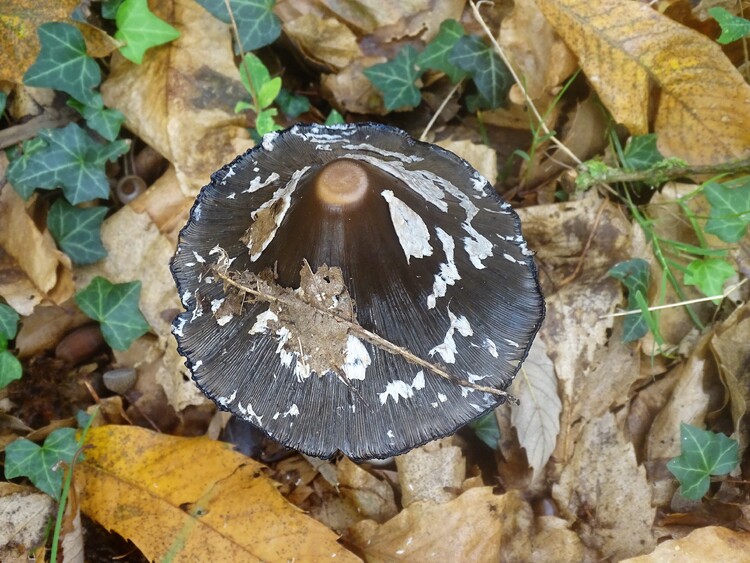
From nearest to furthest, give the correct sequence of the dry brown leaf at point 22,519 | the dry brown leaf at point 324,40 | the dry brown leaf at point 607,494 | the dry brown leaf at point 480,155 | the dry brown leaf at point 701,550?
1. the dry brown leaf at point 701,550
2. the dry brown leaf at point 22,519
3. the dry brown leaf at point 607,494
4. the dry brown leaf at point 480,155
5. the dry brown leaf at point 324,40

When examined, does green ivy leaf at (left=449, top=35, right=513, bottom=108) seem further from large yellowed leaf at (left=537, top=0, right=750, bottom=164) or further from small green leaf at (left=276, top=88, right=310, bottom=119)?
small green leaf at (left=276, top=88, right=310, bottom=119)

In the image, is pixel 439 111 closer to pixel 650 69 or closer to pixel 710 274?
pixel 650 69

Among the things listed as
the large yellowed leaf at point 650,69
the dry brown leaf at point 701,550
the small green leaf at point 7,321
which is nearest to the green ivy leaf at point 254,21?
the large yellowed leaf at point 650,69

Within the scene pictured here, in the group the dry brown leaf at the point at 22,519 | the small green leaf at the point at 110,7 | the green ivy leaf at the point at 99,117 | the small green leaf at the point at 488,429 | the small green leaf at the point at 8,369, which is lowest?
the dry brown leaf at the point at 22,519

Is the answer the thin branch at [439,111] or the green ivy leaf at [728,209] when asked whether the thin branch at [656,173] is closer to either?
the green ivy leaf at [728,209]

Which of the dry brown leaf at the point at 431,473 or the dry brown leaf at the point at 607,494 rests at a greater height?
the dry brown leaf at the point at 607,494

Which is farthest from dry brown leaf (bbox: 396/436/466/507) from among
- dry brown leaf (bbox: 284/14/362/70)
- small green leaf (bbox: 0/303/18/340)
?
dry brown leaf (bbox: 284/14/362/70)

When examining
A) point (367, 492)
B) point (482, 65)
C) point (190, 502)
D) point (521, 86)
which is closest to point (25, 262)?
point (190, 502)
